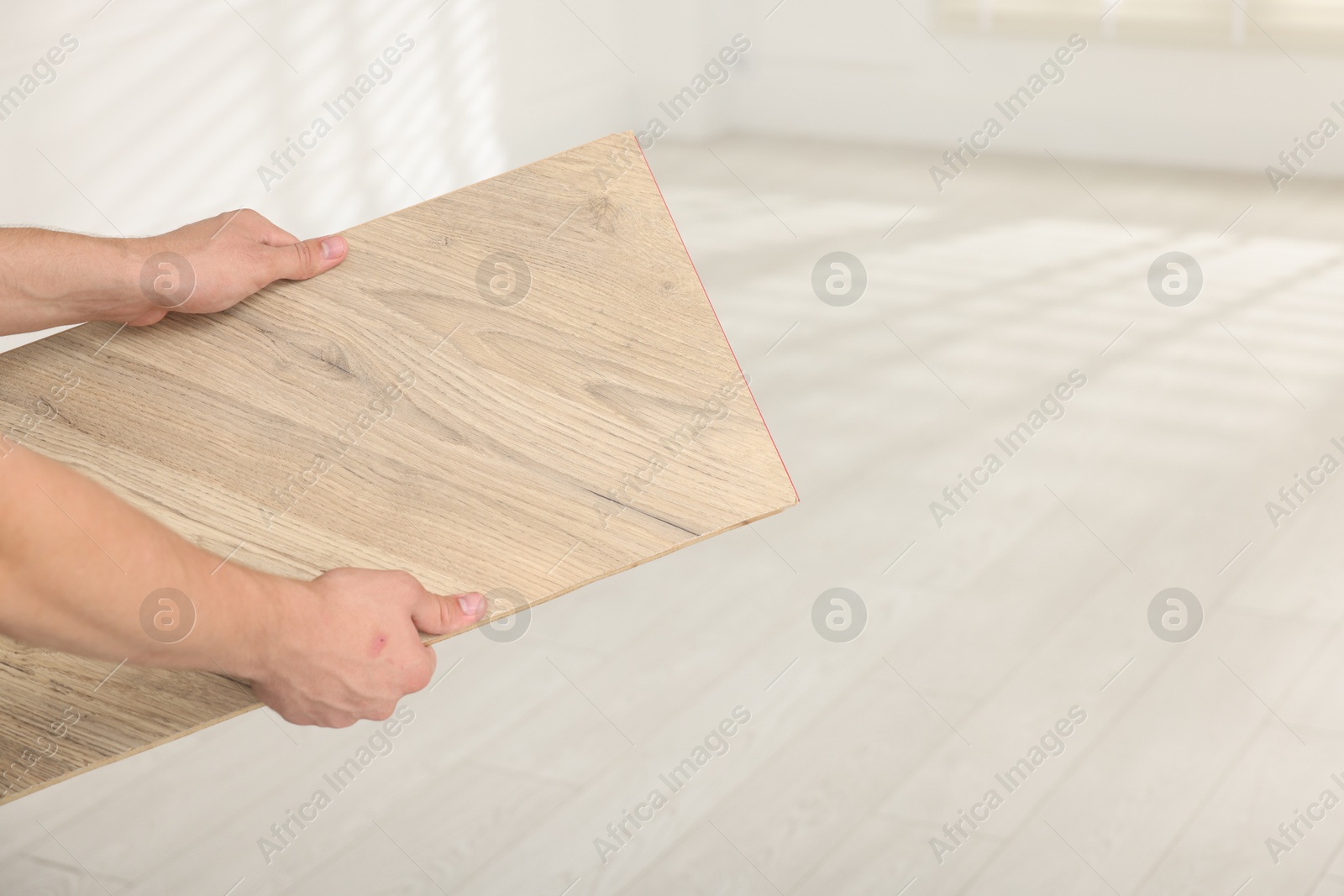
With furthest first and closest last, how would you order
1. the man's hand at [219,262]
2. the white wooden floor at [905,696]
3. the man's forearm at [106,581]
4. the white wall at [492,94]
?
the white wall at [492,94]
the white wooden floor at [905,696]
the man's hand at [219,262]
the man's forearm at [106,581]

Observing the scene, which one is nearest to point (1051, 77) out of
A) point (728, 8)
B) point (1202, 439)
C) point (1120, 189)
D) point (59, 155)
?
point (1120, 189)

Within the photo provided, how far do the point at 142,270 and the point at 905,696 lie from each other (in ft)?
4.30

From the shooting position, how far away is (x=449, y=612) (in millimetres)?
889

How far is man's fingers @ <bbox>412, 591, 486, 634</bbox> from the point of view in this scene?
881mm

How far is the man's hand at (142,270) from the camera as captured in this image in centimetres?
107

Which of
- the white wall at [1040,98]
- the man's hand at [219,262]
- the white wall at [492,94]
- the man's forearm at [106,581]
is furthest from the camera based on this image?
the white wall at [1040,98]

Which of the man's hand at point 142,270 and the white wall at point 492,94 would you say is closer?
the man's hand at point 142,270

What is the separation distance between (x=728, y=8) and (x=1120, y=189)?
59.0 inches

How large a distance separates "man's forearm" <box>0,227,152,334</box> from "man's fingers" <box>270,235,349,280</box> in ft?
0.40

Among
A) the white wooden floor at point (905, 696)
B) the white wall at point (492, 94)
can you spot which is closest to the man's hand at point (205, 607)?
the white wooden floor at point (905, 696)

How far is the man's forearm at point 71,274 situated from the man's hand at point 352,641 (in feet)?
1.28

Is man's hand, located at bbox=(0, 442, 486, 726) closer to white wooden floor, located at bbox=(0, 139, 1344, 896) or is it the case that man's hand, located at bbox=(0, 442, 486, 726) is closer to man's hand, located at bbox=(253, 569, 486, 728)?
man's hand, located at bbox=(253, 569, 486, 728)

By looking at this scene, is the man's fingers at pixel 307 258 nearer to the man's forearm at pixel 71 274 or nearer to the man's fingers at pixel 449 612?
the man's forearm at pixel 71 274

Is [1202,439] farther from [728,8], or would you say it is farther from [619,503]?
[728,8]
